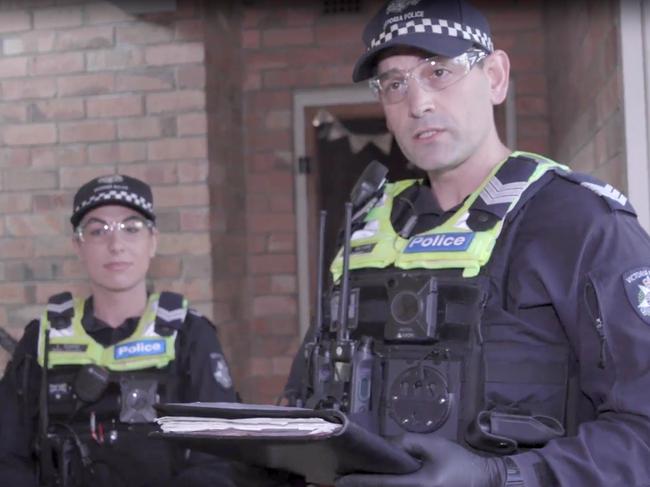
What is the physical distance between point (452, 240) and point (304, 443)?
22.3 inches

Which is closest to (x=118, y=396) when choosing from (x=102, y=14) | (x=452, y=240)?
(x=452, y=240)

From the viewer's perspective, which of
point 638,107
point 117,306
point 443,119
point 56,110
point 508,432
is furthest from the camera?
point 56,110

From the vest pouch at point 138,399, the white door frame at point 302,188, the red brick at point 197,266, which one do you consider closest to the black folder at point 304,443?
the vest pouch at point 138,399

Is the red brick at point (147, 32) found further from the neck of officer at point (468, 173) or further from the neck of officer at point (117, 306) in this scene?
the neck of officer at point (468, 173)

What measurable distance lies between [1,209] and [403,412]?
286 cm

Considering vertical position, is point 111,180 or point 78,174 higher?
point 78,174

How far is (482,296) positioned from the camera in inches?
57.4

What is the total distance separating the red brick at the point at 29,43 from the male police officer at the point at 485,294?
242 centimetres

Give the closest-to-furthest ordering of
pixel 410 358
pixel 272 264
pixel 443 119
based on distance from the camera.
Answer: pixel 410 358
pixel 443 119
pixel 272 264

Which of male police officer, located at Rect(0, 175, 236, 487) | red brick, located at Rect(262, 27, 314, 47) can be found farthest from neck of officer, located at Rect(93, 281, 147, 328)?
red brick, located at Rect(262, 27, 314, 47)

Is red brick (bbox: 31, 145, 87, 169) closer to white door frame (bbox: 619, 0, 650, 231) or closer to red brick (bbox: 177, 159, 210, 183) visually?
red brick (bbox: 177, 159, 210, 183)

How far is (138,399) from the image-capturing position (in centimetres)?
254

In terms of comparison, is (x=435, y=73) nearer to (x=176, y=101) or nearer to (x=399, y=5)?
(x=399, y=5)

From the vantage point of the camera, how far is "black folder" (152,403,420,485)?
1110 millimetres
